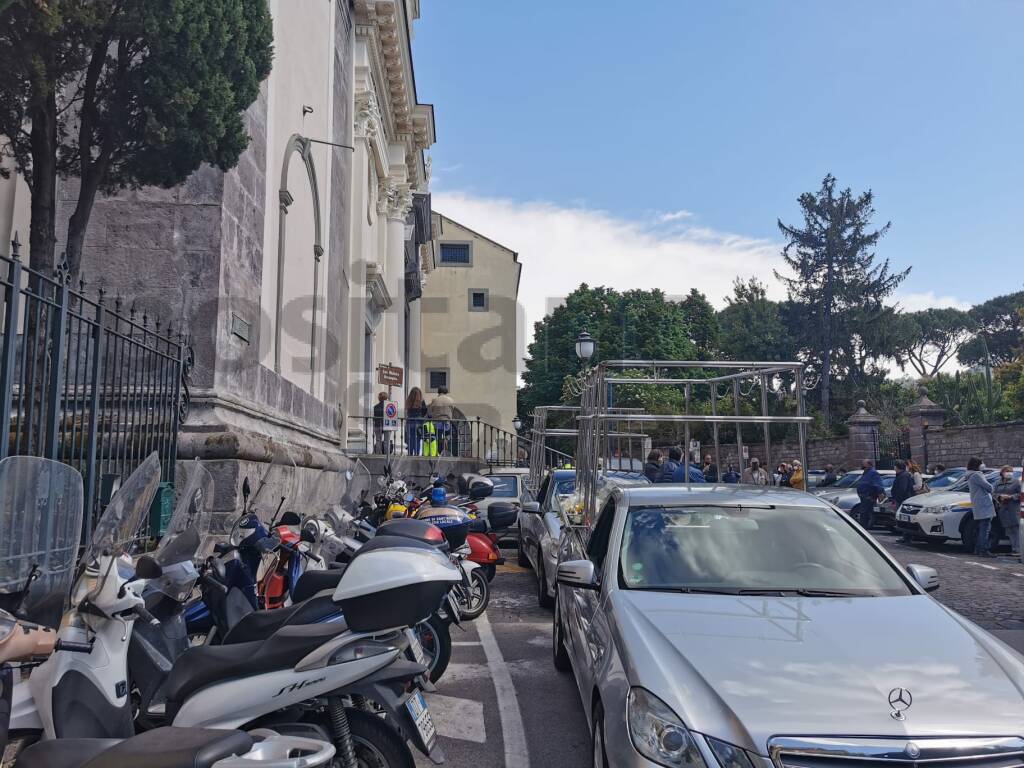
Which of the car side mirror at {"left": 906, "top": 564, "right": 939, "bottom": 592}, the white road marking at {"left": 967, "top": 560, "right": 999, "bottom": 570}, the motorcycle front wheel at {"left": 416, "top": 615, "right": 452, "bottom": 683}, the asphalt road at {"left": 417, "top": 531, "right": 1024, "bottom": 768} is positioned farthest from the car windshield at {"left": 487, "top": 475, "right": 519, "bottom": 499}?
the car side mirror at {"left": 906, "top": 564, "right": 939, "bottom": 592}

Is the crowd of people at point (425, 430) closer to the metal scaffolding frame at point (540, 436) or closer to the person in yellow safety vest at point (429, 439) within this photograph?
the person in yellow safety vest at point (429, 439)

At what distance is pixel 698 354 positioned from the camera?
6019cm

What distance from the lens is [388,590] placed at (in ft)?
10.5

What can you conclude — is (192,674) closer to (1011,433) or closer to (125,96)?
(125,96)

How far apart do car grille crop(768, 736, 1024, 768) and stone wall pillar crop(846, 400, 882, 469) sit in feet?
100.0

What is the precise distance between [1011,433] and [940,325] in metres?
55.9

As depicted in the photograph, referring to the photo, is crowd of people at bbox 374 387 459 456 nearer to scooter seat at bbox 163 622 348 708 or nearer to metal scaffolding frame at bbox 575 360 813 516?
metal scaffolding frame at bbox 575 360 813 516

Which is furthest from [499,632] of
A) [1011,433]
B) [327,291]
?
[1011,433]

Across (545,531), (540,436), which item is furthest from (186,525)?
(540,436)

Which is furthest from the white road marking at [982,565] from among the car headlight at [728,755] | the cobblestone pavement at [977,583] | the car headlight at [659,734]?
the car headlight at [728,755]

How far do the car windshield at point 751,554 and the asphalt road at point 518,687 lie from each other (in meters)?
1.07

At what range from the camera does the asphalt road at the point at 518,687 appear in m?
4.66

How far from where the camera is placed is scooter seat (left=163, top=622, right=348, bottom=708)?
3158 millimetres

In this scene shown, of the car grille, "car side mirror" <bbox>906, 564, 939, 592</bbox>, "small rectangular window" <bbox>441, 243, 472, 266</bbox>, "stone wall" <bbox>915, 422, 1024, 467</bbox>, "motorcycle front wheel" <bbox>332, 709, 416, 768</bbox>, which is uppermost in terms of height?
"small rectangular window" <bbox>441, 243, 472, 266</bbox>
